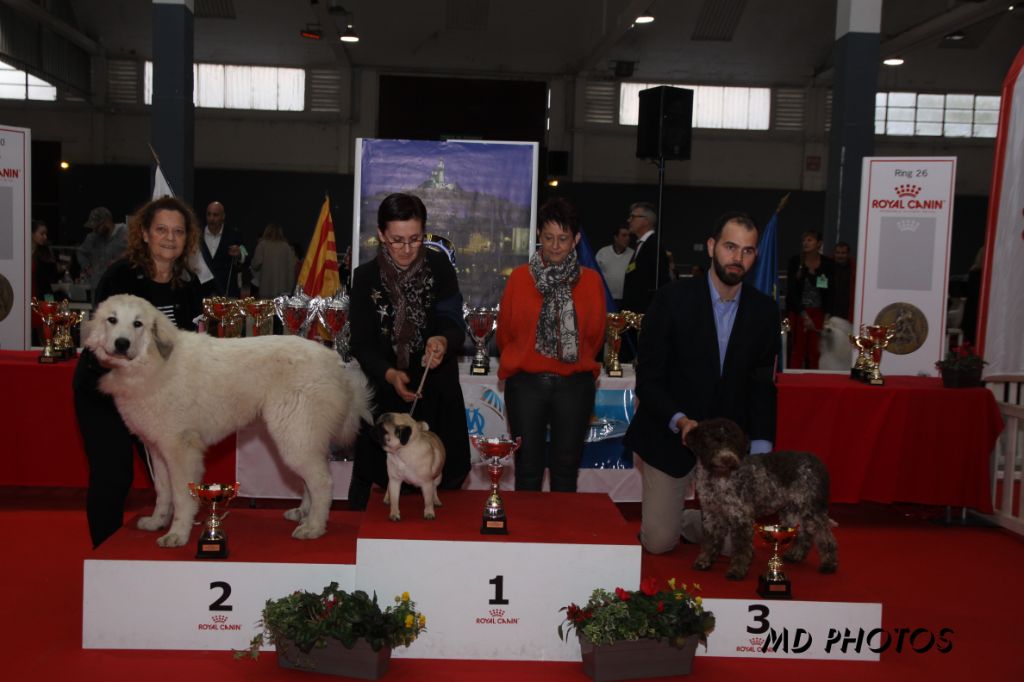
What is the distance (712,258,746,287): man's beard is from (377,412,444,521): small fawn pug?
1263mm

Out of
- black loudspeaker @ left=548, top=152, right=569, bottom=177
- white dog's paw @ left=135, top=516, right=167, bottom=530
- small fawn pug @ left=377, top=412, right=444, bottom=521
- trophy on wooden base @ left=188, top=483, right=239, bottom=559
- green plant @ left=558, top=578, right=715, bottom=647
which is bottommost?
green plant @ left=558, top=578, right=715, bottom=647

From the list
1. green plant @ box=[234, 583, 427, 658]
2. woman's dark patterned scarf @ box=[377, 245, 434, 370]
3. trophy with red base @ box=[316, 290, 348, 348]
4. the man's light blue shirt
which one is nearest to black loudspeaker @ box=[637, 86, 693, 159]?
trophy with red base @ box=[316, 290, 348, 348]

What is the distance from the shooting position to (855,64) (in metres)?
9.11

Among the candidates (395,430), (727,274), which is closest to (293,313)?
(395,430)

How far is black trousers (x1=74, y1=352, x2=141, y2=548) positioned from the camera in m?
3.48

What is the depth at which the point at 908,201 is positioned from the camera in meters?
6.45

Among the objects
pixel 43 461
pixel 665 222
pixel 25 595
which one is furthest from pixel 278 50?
pixel 25 595

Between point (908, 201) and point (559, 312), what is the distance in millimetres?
3590

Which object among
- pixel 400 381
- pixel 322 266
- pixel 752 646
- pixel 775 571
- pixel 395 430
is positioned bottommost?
pixel 752 646

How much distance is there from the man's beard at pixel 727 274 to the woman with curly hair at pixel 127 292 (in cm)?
203

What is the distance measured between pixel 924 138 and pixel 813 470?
635 inches

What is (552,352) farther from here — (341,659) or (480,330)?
(341,659)

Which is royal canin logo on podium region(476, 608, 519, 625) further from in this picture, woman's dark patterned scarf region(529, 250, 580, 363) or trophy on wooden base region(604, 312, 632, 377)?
trophy on wooden base region(604, 312, 632, 377)

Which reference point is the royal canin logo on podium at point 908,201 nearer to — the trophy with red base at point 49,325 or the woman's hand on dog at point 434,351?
the woman's hand on dog at point 434,351
